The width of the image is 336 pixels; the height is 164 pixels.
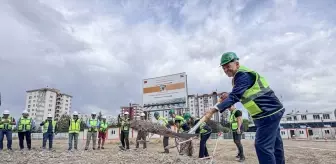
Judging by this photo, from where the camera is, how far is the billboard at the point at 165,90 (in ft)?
77.7

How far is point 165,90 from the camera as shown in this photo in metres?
24.5

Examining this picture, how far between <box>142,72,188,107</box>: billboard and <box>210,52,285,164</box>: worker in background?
817 inches

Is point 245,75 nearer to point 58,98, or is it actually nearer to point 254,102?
point 254,102

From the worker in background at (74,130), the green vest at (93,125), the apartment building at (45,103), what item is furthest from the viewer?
the apartment building at (45,103)

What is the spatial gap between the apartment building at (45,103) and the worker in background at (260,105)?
291 feet

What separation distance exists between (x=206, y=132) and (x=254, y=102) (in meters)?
4.42

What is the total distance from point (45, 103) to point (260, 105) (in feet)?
311

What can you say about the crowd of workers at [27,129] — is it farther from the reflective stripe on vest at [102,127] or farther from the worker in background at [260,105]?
the worker in background at [260,105]

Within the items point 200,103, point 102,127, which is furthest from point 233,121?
point 200,103

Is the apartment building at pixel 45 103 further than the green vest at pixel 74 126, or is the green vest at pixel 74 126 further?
the apartment building at pixel 45 103

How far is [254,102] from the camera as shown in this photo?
7.94 ft

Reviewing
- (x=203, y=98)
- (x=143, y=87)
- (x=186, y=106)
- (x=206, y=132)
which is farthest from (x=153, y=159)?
(x=203, y=98)

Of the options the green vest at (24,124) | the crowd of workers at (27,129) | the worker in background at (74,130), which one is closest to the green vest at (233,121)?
the crowd of workers at (27,129)

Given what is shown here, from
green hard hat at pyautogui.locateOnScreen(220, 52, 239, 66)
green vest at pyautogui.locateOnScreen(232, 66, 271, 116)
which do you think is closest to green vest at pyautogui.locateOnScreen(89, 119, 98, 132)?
green hard hat at pyautogui.locateOnScreen(220, 52, 239, 66)
